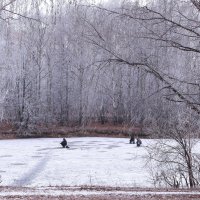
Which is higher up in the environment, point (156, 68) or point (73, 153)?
point (156, 68)

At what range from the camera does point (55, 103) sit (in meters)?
60.3

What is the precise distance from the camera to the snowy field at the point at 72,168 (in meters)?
18.3

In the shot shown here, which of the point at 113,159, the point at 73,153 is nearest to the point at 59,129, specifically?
the point at 73,153

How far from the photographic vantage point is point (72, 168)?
2250cm

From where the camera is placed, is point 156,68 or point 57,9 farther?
point 57,9

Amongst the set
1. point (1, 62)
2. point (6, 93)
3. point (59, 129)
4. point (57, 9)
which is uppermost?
point (57, 9)

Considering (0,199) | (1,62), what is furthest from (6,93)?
(0,199)

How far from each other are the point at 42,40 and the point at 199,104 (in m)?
49.6

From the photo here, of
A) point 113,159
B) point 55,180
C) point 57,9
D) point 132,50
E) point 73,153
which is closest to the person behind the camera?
point 132,50

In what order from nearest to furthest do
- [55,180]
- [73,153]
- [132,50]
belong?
[132,50] < [55,180] < [73,153]

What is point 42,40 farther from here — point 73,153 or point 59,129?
point 73,153

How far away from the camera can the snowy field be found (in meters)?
18.3

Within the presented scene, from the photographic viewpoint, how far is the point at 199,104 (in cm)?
707

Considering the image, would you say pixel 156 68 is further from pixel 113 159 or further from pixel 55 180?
pixel 113 159
